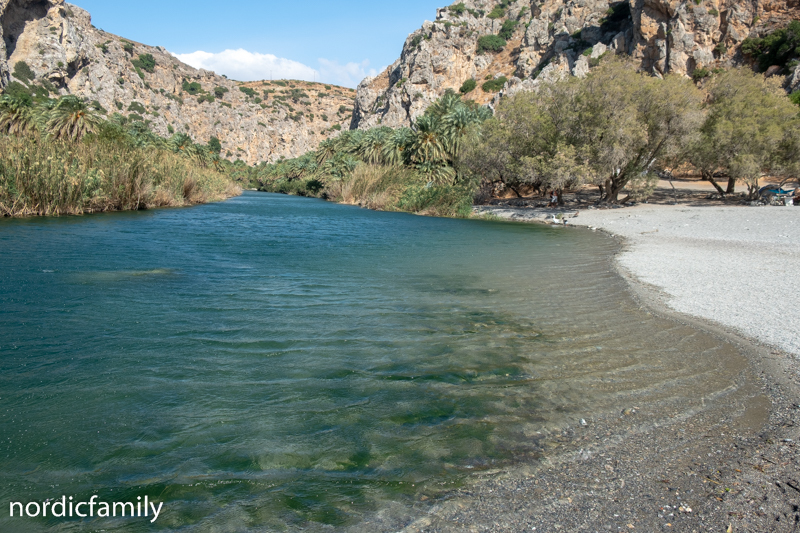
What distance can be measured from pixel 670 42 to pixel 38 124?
65739 mm

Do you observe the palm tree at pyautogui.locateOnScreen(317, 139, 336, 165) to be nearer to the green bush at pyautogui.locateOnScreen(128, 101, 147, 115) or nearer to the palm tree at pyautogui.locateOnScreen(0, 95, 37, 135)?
the palm tree at pyautogui.locateOnScreen(0, 95, 37, 135)

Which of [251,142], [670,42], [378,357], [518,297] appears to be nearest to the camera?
[378,357]

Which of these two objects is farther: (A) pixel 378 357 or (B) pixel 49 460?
(A) pixel 378 357

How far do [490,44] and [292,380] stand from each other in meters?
106

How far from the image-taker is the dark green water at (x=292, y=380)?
4016 mm

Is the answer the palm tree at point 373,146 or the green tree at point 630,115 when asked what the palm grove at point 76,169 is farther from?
the green tree at point 630,115

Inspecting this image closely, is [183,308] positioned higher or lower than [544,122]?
lower

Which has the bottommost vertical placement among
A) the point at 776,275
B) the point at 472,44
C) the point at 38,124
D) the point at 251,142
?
the point at 776,275

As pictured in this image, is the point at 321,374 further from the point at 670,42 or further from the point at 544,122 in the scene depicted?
the point at 670,42

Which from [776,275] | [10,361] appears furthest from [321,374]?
[776,275]

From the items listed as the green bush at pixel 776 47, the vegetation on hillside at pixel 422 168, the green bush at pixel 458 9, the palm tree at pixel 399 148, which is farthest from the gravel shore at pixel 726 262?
the green bush at pixel 458 9

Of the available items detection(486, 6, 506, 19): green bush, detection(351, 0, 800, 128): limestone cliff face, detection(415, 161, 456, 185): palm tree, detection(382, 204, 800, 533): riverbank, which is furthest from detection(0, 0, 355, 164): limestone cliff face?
detection(382, 204, 800, 533): riverbank

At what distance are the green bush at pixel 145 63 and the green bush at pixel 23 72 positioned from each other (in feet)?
144

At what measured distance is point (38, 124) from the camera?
39.5 m
